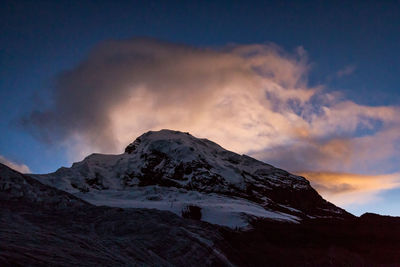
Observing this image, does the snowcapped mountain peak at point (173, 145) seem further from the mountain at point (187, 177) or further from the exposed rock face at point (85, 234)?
the exposed rock face at point (85, 234)

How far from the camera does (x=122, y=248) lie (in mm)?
20547

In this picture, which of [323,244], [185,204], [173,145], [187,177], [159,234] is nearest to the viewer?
[159,234]

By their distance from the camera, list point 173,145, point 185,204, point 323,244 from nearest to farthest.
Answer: point 323,244
point 185,204
point 173,145

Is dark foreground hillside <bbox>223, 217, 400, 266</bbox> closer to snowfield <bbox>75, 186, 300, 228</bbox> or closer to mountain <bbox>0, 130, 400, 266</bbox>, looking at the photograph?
mountain <bbox>0, 130, 400, 266</bbox>

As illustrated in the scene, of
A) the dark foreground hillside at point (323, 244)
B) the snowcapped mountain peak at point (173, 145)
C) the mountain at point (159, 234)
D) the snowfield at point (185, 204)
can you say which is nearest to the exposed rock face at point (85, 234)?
the mountain at point (159, 234)

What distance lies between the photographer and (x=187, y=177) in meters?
155

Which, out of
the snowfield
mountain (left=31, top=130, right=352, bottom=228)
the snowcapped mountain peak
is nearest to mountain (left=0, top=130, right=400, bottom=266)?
the snowfield

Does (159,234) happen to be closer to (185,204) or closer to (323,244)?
(323,244)

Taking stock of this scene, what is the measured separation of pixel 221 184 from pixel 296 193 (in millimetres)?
42767

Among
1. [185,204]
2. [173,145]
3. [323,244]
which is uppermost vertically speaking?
[173,145]

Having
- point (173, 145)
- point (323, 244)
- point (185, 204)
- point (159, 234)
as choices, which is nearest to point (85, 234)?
point (159, 234)

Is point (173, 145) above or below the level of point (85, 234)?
above

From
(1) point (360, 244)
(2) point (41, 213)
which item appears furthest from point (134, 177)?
(2) point (41, 213)

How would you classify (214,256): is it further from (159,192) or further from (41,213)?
(159,192)
